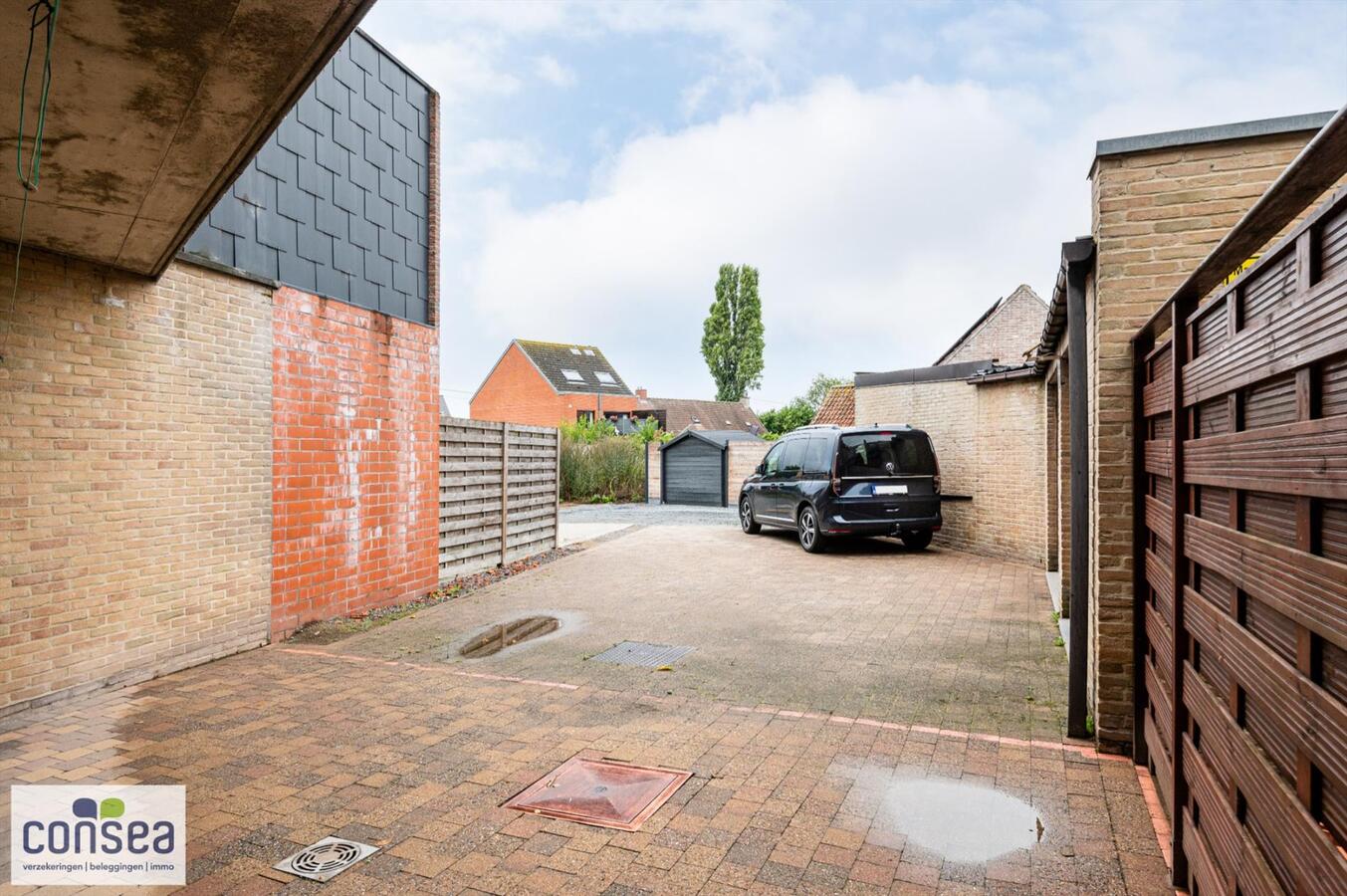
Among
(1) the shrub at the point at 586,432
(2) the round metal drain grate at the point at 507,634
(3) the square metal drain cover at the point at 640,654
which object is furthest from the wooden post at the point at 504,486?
(1) the shrub at the point at 586,432

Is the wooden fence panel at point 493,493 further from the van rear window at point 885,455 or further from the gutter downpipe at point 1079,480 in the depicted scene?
the gutter downpipe at point 1079,480

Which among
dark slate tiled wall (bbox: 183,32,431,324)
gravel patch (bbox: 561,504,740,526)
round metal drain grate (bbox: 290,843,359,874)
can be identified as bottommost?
round metal drain grate (bbox: 290,843,359,874)

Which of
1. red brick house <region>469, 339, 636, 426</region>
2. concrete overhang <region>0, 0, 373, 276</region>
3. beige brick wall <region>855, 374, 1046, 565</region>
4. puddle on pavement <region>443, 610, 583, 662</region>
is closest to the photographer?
concrete overhang <region>0, 0, 373, 276</region>

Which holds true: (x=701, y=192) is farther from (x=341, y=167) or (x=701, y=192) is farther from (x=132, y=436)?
(x=132, y=436)

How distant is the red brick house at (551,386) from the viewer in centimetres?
4225

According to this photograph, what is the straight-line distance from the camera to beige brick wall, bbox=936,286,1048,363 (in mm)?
23828

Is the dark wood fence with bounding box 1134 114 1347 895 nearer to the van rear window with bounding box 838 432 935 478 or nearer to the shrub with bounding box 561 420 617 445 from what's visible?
the van rear window with bounding box 838 432 935 478

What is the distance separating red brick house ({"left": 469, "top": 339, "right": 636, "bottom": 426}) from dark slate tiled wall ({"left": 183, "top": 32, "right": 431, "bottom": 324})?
3262 cm

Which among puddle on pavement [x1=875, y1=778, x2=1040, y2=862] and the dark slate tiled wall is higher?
the dark slate tiled wall

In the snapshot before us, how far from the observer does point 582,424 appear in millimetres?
26141

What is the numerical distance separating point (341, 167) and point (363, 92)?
0.94 meters

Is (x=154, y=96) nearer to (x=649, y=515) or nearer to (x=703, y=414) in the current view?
(x=649, y=515)

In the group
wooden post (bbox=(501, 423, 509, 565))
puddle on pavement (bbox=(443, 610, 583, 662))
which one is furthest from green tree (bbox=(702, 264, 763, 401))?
puddle on pavement (bbox=(443, 610, 583, 662))

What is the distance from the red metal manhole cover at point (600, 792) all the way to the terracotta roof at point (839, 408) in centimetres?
1693
